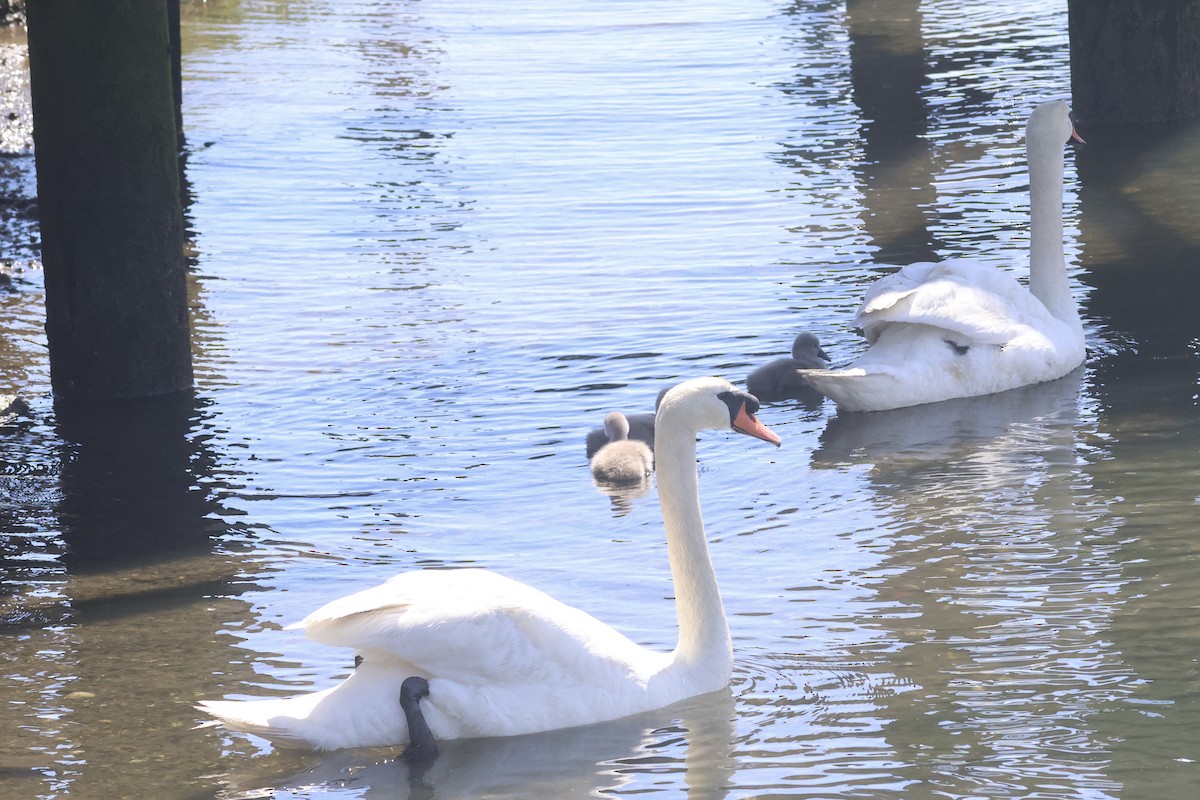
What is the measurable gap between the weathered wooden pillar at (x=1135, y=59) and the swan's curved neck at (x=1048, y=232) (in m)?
5.73

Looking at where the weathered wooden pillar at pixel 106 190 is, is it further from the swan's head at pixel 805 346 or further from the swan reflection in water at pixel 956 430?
the swan reflection in water at pixel 956 430

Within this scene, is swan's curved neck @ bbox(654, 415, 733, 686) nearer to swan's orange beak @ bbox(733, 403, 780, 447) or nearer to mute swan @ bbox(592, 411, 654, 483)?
swan's orange beak @ bbox(733, 403, 780, 447)

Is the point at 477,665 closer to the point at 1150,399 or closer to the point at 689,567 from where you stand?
the point at 689,567

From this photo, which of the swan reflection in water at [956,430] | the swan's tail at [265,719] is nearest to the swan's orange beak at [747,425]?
the swan's tail at [265,719]

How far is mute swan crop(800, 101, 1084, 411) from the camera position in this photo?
904 centimetres

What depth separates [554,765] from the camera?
A: 17.9 ft

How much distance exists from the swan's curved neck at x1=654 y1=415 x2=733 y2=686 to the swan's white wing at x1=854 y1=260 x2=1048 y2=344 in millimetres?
3074

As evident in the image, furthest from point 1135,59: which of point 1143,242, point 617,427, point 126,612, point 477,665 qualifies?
point 477,665

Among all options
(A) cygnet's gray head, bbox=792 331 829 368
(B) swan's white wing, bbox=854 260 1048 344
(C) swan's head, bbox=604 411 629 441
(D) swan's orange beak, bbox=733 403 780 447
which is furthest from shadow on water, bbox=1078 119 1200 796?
(C) swan's head, bbox=604 411 629 441

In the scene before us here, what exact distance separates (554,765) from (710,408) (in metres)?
1.36

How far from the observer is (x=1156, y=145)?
1514 centimetres

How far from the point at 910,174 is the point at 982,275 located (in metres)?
5.89

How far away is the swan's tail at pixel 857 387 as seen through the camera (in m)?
8.98

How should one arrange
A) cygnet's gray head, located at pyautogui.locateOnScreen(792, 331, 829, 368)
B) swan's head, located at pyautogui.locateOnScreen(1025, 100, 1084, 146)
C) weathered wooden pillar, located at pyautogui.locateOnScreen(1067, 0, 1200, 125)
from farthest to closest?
1. weathered wooden pillar, located at pyautogui.locateOnScreen(1067, 0, 1200, 125)
2. swan's head, located at pyautogui.locateOnScreen(1025, 100, 1084, 146)
3. cygnet's gray head, located at pyautogui.locateOnScreen(792, 331, 829, 368)
